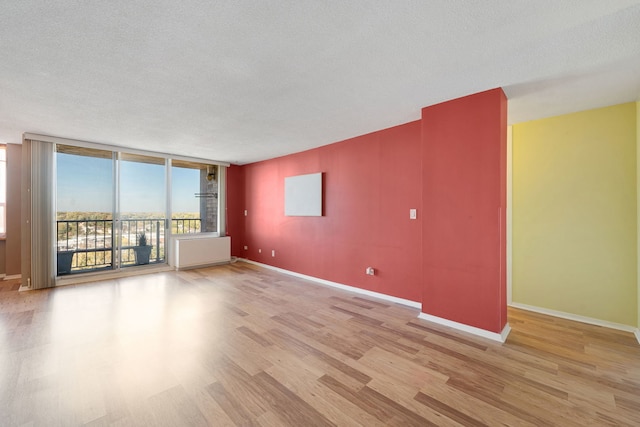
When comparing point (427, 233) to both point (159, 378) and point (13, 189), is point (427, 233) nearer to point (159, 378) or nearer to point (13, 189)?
point (159, 378)

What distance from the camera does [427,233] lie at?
2936 millimetres

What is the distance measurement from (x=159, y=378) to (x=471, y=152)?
3535 millimetres

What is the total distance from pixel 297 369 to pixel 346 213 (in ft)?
8.69

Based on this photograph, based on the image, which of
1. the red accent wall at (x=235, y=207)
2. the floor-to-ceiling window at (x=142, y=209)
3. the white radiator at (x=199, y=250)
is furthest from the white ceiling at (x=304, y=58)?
the red accent wall at (x=235, y=207)

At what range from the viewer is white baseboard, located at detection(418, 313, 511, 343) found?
249 cm

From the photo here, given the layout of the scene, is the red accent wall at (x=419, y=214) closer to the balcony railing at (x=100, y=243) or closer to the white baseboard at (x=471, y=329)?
the white baseboard at (x=471, y=329)

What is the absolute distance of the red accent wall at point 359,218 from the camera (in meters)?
3.50

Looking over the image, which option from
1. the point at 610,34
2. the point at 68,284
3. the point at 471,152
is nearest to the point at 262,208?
the point at 68,284

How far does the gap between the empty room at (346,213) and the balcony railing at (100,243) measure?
0.18ft

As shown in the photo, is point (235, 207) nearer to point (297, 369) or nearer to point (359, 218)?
point (359, 218)

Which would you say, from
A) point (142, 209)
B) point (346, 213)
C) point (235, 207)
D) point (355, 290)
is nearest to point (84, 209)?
point (142, 209)

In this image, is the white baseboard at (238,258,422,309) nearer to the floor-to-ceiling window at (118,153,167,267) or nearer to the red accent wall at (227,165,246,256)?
the red accent wall at (227,165,246,256)

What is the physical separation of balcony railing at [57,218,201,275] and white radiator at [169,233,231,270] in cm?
43

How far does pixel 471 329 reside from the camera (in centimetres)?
263
